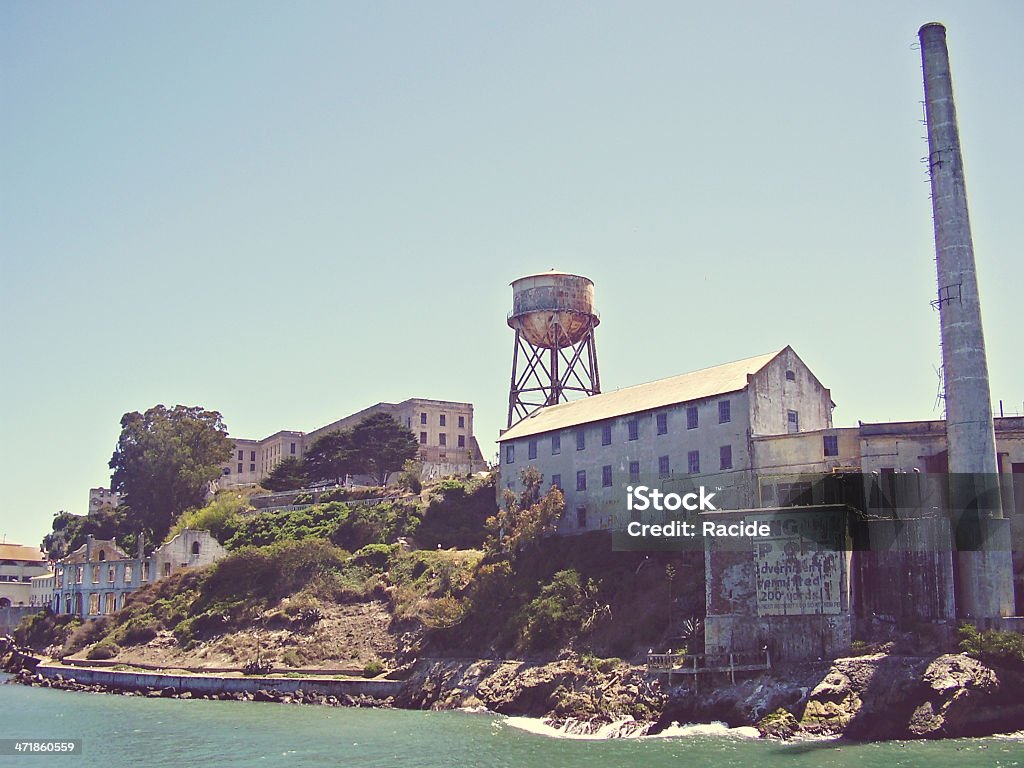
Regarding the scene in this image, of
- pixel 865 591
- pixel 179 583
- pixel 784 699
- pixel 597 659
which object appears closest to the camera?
pixel 784 699

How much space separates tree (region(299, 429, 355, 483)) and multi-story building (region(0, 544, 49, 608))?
123 feet

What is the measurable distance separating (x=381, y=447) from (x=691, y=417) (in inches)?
1267

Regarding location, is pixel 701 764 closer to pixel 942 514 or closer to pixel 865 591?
pixel 865 591

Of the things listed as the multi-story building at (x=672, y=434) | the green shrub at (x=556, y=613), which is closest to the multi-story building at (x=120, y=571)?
the multi-story building at (x=672, y=434)

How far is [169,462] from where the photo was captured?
7812 cm

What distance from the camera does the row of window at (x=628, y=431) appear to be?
5034cm

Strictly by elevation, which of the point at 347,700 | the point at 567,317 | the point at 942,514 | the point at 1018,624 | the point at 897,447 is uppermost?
the point at 567,317

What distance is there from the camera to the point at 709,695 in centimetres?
3934

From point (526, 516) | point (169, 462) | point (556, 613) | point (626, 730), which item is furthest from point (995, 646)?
point (169, 462)

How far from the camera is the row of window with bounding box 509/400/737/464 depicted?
1982 inches

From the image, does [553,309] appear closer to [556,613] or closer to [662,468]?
[662,468]

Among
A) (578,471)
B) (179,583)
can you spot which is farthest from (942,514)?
(179,583)

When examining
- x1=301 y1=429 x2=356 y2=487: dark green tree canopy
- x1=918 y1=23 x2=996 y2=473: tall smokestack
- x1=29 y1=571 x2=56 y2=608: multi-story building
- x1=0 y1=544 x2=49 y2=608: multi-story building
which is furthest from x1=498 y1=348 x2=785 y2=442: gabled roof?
x1=0 y1=544 x2=49 y2=608: multi-story building

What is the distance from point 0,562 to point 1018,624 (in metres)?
92.8
